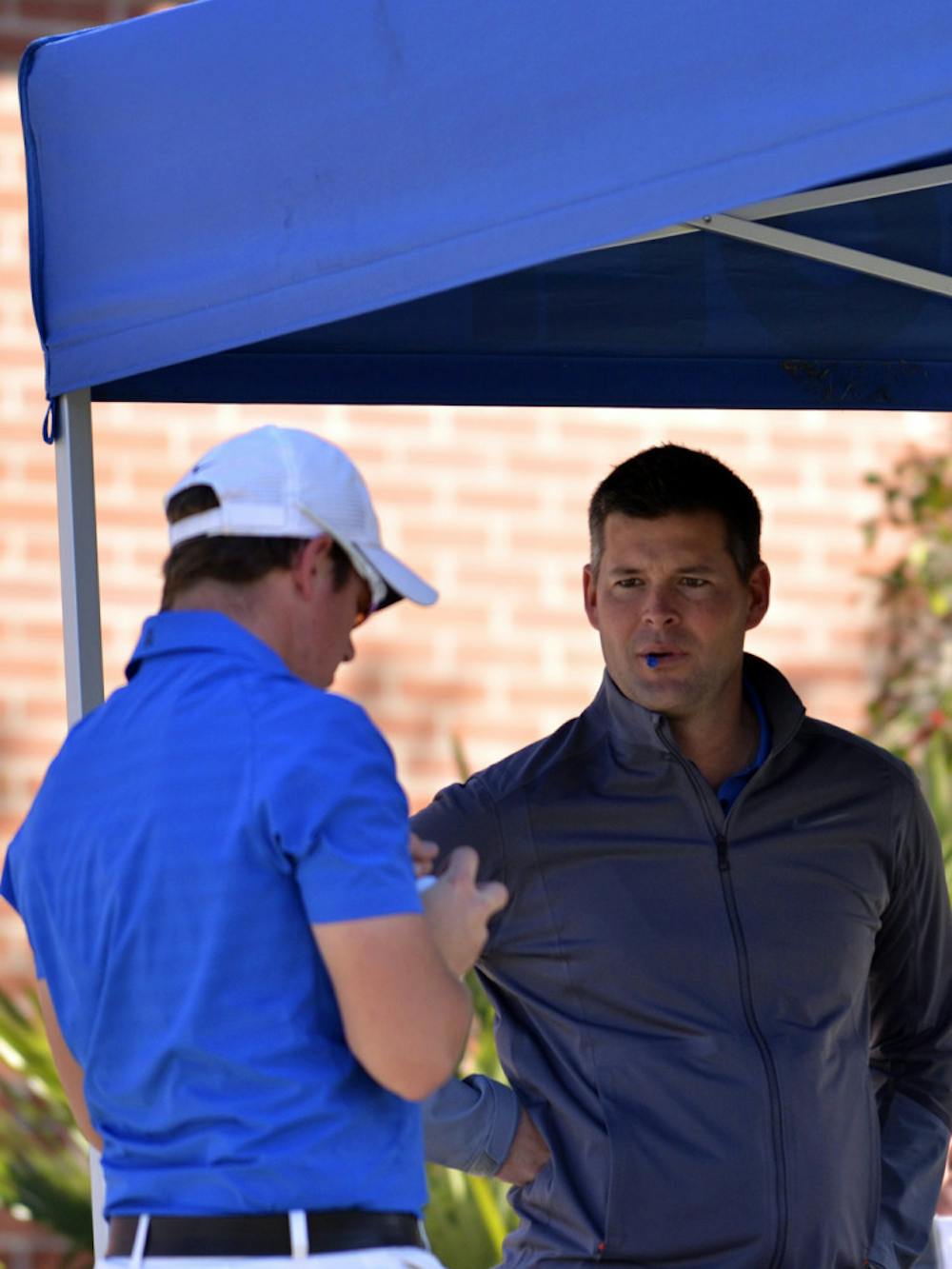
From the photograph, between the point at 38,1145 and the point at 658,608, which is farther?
the point at 38,1145

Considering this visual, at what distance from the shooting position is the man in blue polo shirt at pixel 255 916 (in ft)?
5.41

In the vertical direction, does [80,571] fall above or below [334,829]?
above

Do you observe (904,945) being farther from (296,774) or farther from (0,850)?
(0,850)

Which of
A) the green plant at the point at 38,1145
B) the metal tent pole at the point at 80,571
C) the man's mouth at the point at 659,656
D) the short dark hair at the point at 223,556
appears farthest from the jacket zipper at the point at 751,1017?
the green plant at the point at 38,1145

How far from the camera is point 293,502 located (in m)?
1.76

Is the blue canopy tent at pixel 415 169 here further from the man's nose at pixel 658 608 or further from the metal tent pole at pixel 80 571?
the man's nose at pixel 658 608

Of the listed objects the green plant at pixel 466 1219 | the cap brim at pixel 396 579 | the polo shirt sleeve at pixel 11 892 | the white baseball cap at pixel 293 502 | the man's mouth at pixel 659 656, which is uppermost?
A: the white baseball cap at pixel 293 502

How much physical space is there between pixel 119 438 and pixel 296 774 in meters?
3.41

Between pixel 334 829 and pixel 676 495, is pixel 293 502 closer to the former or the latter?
pixel 334 829

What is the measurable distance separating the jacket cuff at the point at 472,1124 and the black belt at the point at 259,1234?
2.67 feet

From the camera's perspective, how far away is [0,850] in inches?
199

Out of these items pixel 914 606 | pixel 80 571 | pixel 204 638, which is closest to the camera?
pixel 204 638

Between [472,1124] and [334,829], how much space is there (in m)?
1.02

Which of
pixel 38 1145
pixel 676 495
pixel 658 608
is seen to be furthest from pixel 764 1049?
pixel 38 1145
